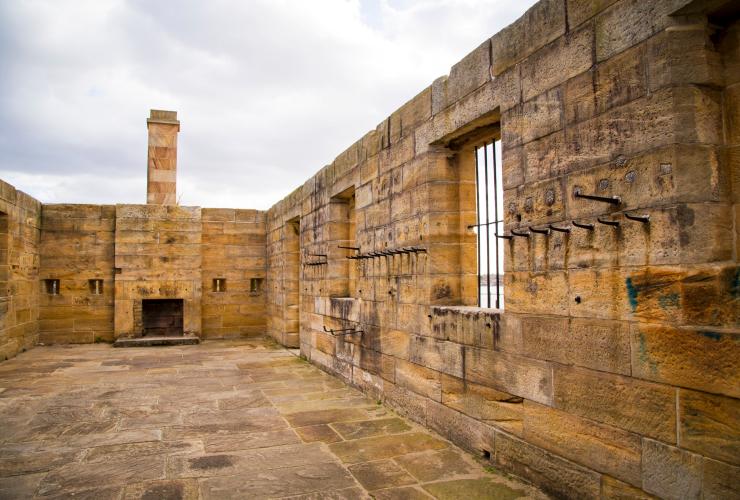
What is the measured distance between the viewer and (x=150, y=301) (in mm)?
11703

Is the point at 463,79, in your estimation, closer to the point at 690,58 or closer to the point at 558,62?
the point at 558,62

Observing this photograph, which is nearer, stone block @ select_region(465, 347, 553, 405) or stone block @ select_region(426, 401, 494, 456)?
stone block @ select_region(465, 347, 553, 405)

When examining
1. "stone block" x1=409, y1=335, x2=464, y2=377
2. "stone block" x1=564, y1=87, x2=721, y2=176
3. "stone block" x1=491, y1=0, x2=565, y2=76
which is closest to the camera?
"stone block" x1=564, y1=87, x2=721, y2=176

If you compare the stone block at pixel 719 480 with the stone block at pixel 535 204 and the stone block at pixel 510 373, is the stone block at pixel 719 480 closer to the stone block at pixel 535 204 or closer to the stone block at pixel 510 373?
the stone block at pixel 510 373

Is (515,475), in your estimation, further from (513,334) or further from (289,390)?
(289,390)

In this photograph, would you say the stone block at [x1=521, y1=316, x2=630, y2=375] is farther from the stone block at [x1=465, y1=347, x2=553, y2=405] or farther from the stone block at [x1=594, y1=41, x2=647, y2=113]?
the stone block at [x1=594, y1=41, x2=647, y2=113]

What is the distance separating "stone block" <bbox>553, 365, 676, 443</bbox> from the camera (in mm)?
2426

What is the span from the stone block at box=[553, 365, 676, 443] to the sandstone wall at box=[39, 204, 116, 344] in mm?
10392

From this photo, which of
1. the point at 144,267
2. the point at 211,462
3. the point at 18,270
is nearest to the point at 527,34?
the point at 211,462

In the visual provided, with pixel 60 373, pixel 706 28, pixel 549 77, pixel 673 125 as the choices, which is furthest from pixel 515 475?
pixel 60 373

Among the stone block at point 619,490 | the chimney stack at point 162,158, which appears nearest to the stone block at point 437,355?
the stone block at point 619,490

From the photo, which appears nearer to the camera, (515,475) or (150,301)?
(515,475)

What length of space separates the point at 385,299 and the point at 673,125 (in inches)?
130

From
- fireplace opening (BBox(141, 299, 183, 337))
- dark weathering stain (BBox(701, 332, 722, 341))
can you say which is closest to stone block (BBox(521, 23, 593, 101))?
dark weathering stain (BBox(701, 332, 722, 341))
